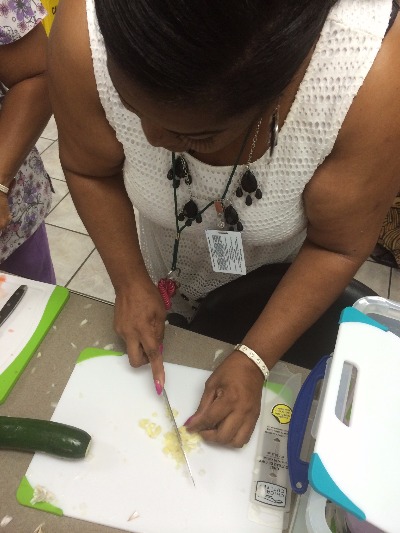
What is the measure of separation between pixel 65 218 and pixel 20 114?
1.15 m

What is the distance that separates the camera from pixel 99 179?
2.60ft

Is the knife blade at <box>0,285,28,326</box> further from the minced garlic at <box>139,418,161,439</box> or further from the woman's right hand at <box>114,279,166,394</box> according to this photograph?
the minced garlic at <box>139,418,161,439</box>

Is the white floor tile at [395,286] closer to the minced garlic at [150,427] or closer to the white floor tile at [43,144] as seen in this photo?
the minced garlic at [150,427]

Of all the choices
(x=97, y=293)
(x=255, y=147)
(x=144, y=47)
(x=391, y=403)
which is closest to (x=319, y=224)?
(x=255, y=147)

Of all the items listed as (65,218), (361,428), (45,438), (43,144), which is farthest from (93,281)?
(361,428)

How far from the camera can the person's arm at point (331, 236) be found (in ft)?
1.81

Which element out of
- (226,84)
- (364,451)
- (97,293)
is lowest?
(97,293)

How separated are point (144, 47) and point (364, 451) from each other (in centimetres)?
41

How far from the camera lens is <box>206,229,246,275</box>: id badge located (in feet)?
2.49

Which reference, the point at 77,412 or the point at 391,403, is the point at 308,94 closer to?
the point at 391,403

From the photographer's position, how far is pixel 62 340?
0.76 metres

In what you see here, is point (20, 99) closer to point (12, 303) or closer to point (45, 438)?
point (12, 303)

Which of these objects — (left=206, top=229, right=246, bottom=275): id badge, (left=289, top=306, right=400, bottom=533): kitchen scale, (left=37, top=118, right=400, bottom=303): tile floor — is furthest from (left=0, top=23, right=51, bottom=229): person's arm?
(left=37, top=118, right=400, bottom=303): tile floor

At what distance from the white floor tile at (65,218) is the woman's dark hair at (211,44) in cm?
160
